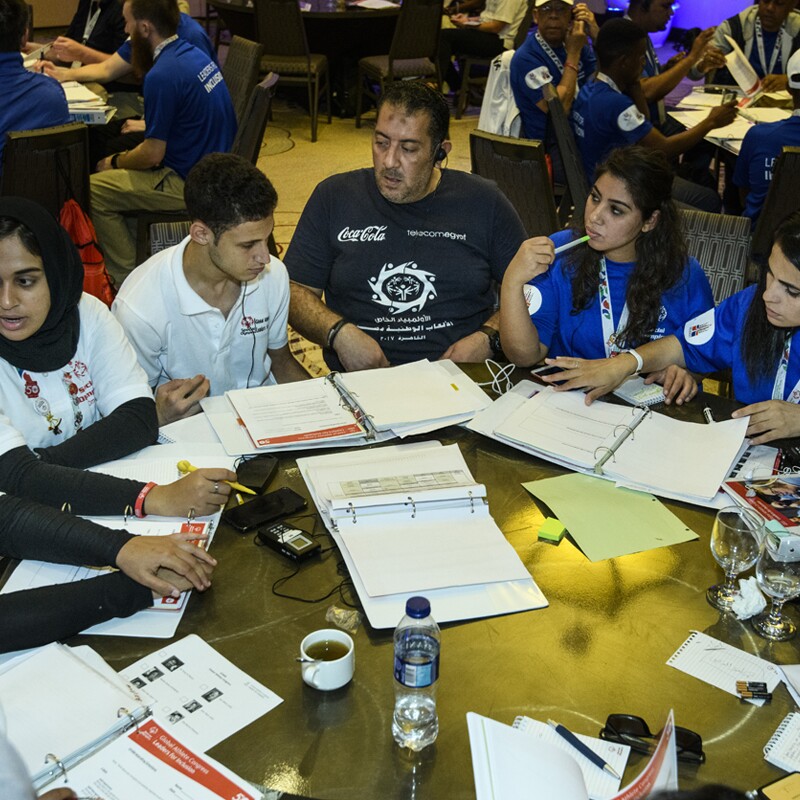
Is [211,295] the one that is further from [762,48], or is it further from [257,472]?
[762,48]

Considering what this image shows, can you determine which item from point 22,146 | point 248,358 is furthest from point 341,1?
point 248,358

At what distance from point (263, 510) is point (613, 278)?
1.26 m

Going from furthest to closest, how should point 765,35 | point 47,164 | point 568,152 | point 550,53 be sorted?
point 765,35 → point 550,53 → point 568,152 → point 47,164

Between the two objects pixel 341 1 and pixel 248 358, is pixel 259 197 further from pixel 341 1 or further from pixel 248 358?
pixel 341 1

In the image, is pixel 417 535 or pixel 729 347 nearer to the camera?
pixel 417 535

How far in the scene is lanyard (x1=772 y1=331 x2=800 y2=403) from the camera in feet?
7.39

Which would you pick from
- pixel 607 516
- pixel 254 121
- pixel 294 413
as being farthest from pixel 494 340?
pixel 254 121

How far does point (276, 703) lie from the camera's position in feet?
4.53

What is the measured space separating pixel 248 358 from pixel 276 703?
4.61 feet

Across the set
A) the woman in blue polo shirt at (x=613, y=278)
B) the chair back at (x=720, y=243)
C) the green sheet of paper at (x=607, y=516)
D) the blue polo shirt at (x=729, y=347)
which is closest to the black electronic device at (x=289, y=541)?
the green sheet of paper at (x=607, y=516)

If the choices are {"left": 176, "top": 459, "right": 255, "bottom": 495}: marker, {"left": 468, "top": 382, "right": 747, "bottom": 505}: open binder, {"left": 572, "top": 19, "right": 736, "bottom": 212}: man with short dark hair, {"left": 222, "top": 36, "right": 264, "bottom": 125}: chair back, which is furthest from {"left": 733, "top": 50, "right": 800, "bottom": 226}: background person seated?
{"left": 176, "top": 459, "right": 255, "bottom": 495}: marker

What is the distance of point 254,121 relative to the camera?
13.3ft

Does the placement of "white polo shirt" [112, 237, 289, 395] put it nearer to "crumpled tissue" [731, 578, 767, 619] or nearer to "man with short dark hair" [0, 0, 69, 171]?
"crumpled tissue" [731, 578, 767, 619]

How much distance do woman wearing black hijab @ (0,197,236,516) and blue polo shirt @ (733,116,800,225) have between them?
2.96 metres
